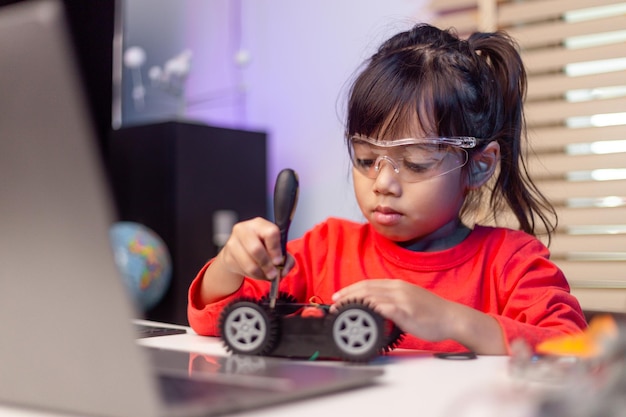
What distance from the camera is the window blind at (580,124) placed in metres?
2.40

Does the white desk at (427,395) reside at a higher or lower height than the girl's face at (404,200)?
lower

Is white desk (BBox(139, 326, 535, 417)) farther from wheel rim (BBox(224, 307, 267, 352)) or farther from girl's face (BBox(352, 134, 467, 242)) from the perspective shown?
girl's face (BBox(352, 134, 467, 242))

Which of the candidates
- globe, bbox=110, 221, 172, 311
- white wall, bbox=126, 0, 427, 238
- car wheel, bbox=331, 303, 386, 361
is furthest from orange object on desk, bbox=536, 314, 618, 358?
white wall, bbox=126, 0, 427, 238

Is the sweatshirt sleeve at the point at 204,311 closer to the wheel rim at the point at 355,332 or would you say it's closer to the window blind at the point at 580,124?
the wheel rim at the point at 355,332

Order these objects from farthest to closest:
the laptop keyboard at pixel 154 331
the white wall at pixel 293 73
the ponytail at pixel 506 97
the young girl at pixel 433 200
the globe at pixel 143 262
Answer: the white wall at pixel 293 73 → the globe at pixel 143 262 → the ponytail at pixel 506 97 → the young girl at pixel 433 200 → the laptop keyboard at pixel 154 331

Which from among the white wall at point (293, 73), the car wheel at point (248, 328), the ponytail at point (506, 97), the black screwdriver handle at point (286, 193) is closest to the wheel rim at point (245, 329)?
the car wheel at point (248, 328)

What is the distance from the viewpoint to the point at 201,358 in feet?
2.31

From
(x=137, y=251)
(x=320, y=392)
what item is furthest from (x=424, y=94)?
(x=137, y=251)

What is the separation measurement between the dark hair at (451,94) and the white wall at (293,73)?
1.54m

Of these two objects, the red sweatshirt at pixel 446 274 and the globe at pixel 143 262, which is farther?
the globe at pixel 143 262

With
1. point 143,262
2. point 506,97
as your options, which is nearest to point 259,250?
point 506,97

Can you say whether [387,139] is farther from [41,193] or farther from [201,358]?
[41,193]

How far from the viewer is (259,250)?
33.7 inches

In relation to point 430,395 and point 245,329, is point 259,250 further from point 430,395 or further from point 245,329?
point 430,395
